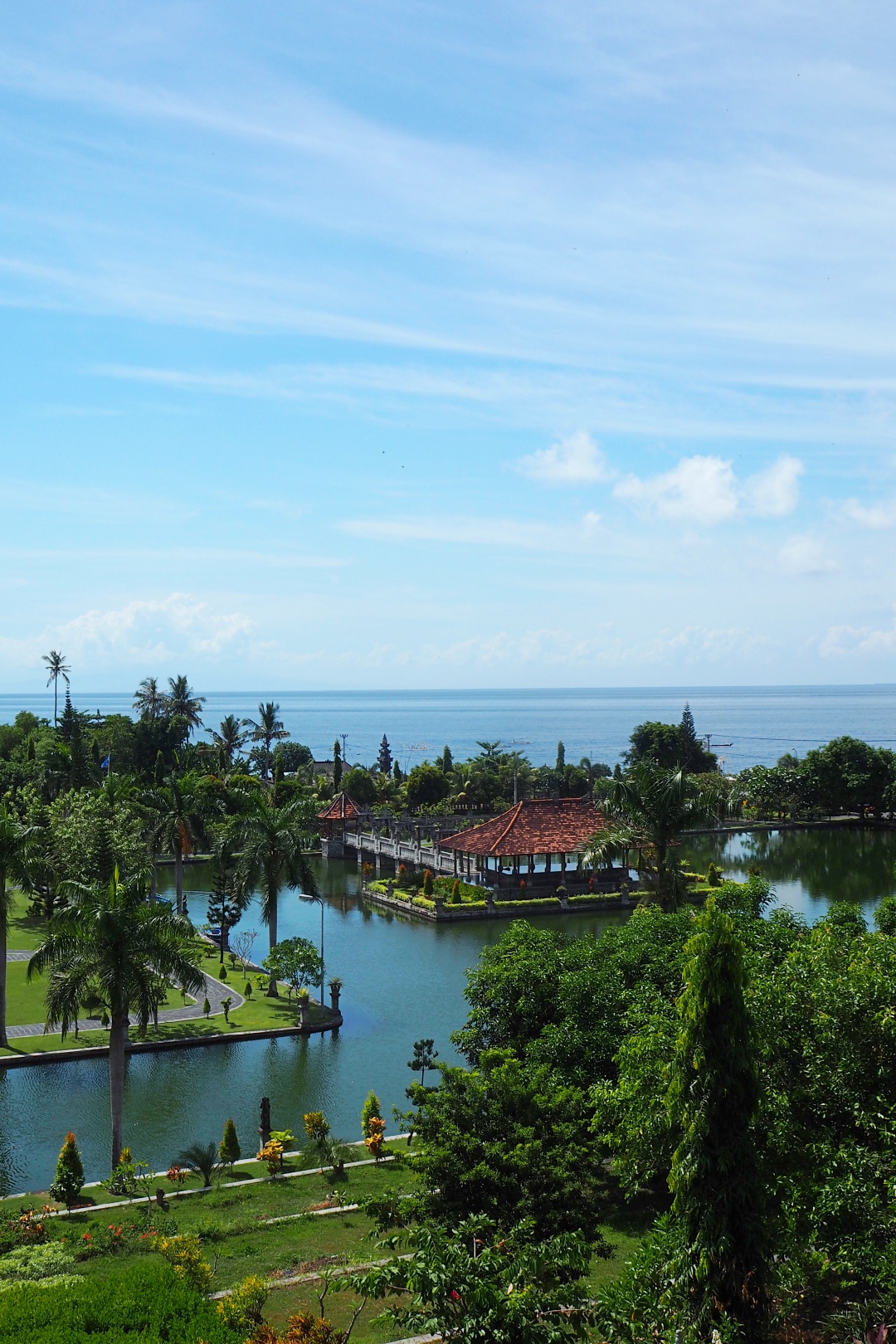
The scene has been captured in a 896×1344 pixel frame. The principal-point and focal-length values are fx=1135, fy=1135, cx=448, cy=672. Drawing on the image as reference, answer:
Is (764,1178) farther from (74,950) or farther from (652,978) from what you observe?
(74,950)

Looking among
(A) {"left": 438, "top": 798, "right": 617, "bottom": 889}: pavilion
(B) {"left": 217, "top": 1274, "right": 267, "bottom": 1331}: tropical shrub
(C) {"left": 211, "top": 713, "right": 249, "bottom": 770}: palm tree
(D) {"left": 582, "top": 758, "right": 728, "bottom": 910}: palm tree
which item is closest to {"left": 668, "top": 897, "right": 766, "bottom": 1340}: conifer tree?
(B) {"left": 217, "top": 1274, "right": 267, "bottom": 1331}: tropical shrub

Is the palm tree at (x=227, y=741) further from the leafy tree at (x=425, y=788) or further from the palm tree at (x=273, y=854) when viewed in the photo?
the palm tree at (x=273, y=854)

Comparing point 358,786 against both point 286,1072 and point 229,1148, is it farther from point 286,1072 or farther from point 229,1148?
point 229,1148

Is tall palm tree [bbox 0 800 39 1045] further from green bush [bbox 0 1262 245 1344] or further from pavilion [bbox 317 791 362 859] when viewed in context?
pavilion [bbox 317 791 362 859]

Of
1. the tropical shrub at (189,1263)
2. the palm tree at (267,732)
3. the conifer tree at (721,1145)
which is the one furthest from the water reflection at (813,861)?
the conifer tree at (721,1145)

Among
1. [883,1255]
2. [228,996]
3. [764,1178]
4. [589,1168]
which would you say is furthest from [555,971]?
[228,996]

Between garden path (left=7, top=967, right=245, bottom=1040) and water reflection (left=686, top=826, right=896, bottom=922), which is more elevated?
water reflection (left=686, top=826, right=896, bottom=922)

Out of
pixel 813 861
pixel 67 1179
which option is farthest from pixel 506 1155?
pixel 813 861
